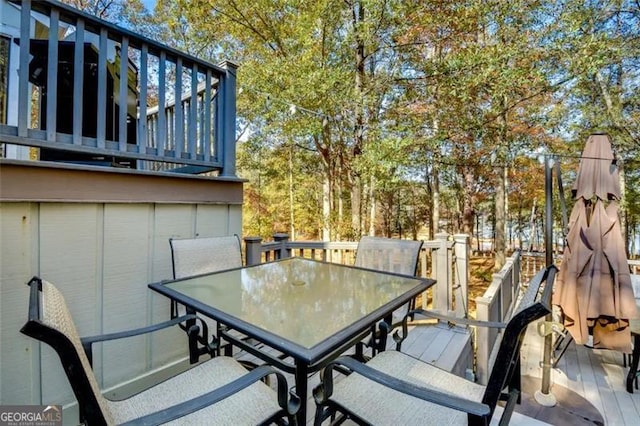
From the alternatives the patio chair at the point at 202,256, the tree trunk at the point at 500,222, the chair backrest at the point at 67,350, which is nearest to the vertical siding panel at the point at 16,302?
the patio chair at the point at 202,256

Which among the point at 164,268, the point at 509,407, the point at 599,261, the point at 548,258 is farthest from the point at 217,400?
the point at 599,261

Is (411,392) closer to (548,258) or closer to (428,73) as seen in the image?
(548,258)

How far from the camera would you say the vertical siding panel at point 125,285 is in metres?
2.05

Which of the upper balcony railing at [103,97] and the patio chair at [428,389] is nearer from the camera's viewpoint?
the patio chair at [428,389]

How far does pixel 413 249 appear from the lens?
8.57 ft

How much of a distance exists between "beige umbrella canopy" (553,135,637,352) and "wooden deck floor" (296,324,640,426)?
514 millimetres

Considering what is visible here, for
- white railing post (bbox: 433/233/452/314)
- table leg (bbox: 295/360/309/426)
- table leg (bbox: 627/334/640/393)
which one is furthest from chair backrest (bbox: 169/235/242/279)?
table leg (bbox: 627/334/640/393)

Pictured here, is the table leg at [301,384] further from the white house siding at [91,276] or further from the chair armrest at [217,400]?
the white house siding at [91,276]

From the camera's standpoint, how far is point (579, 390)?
10.0 feet

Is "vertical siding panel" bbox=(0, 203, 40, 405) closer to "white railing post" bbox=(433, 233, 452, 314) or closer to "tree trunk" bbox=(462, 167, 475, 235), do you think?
"white railing post" bbox=(433, 233, 452, 314)

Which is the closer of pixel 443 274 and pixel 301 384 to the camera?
pixel 301 384

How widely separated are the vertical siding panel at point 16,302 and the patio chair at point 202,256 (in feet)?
2.44

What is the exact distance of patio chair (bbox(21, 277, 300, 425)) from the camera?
2.95 feet

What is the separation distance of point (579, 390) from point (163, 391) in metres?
3.79
